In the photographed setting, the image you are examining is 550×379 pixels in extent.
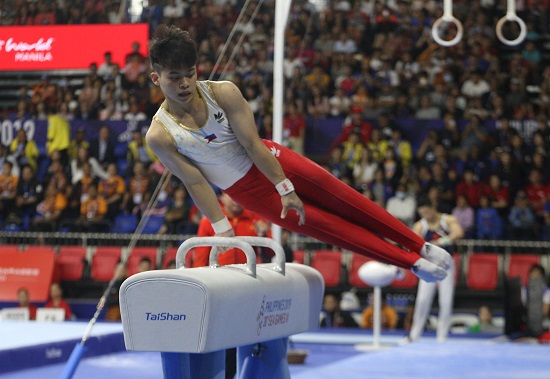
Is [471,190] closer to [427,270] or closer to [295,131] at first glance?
[295,131]

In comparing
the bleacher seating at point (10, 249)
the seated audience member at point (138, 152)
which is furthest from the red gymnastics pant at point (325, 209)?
the seated audience member at point (138, 152)

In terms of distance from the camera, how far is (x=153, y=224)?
12797 mm

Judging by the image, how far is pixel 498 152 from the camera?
12.4 m

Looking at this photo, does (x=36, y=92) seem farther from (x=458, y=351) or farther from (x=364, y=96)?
(x=458, y=351)

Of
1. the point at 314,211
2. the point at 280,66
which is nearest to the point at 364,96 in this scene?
the point at 280,66

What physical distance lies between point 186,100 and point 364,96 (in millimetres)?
9912

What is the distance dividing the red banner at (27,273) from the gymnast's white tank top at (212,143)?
27.4 feet

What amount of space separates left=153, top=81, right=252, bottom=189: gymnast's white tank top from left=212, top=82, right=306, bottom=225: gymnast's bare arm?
45mm

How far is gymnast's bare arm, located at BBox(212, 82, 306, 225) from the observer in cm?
396

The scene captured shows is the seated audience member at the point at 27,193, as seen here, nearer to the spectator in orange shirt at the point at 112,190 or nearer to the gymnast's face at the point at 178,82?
the spectator in orange shirt at the point at 112,190

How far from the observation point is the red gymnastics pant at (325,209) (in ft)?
13.7

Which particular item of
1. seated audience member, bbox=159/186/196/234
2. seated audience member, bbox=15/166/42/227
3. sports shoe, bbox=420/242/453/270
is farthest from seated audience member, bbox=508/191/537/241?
sports shoe, bbox=420/242/453/270

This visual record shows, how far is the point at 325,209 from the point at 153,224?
864cm

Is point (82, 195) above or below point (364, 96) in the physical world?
below
